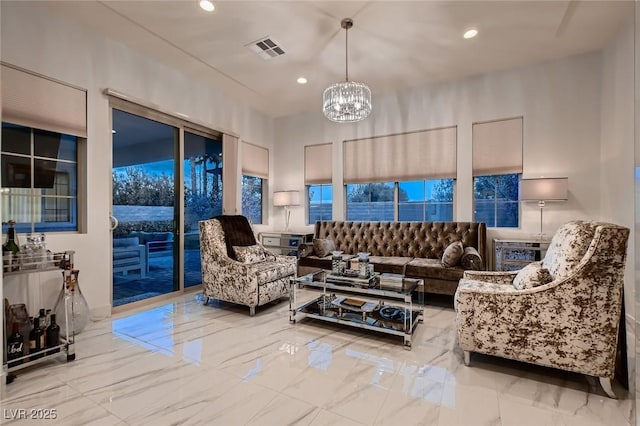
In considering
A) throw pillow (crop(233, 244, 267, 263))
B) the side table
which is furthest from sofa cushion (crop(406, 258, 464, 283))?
throw pillow (crop(233, 244, 267, 263))

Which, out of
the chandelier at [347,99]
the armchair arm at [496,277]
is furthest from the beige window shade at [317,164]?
the armchair arm at [496,277]

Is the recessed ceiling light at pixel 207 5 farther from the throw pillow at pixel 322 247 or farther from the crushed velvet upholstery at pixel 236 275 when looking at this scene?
the throw pillow at pixel 322 247

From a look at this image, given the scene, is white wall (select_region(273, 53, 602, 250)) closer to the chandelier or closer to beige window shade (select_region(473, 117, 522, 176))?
beige window shade (select_region(473, 117, 522, 176))

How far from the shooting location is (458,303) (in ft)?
7.06

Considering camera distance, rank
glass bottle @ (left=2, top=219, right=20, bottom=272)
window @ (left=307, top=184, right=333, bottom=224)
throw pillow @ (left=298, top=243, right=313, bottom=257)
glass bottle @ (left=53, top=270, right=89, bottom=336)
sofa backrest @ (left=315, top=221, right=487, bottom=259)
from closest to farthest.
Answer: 1. glass bottle @ (left=2, top=219, right=20, bottom=272)
2. glass bottle @ (left=53, top=270, right=89, bottom=336)
3. sofa backrest @ (left=315, top=221, right=487, bottom=259)
4. throw pillow @ (left=298, top=243, right=313, bottom=257)
5. window @ (left=307, top=184, right=333, bottom=224)

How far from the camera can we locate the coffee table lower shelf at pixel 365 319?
98.2 inches

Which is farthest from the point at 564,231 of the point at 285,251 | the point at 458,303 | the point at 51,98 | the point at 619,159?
the point at 51,98

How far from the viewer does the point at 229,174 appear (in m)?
4.77

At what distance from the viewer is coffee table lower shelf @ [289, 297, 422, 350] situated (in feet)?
8.18

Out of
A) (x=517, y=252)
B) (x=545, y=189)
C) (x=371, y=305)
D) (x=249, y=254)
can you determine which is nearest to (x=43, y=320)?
(x=249, y=254)

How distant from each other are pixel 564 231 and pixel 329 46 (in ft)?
9.67

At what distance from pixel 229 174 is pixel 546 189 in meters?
4.38

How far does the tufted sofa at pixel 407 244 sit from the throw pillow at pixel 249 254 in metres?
0.82

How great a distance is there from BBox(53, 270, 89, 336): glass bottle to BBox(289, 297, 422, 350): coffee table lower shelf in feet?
6.15
